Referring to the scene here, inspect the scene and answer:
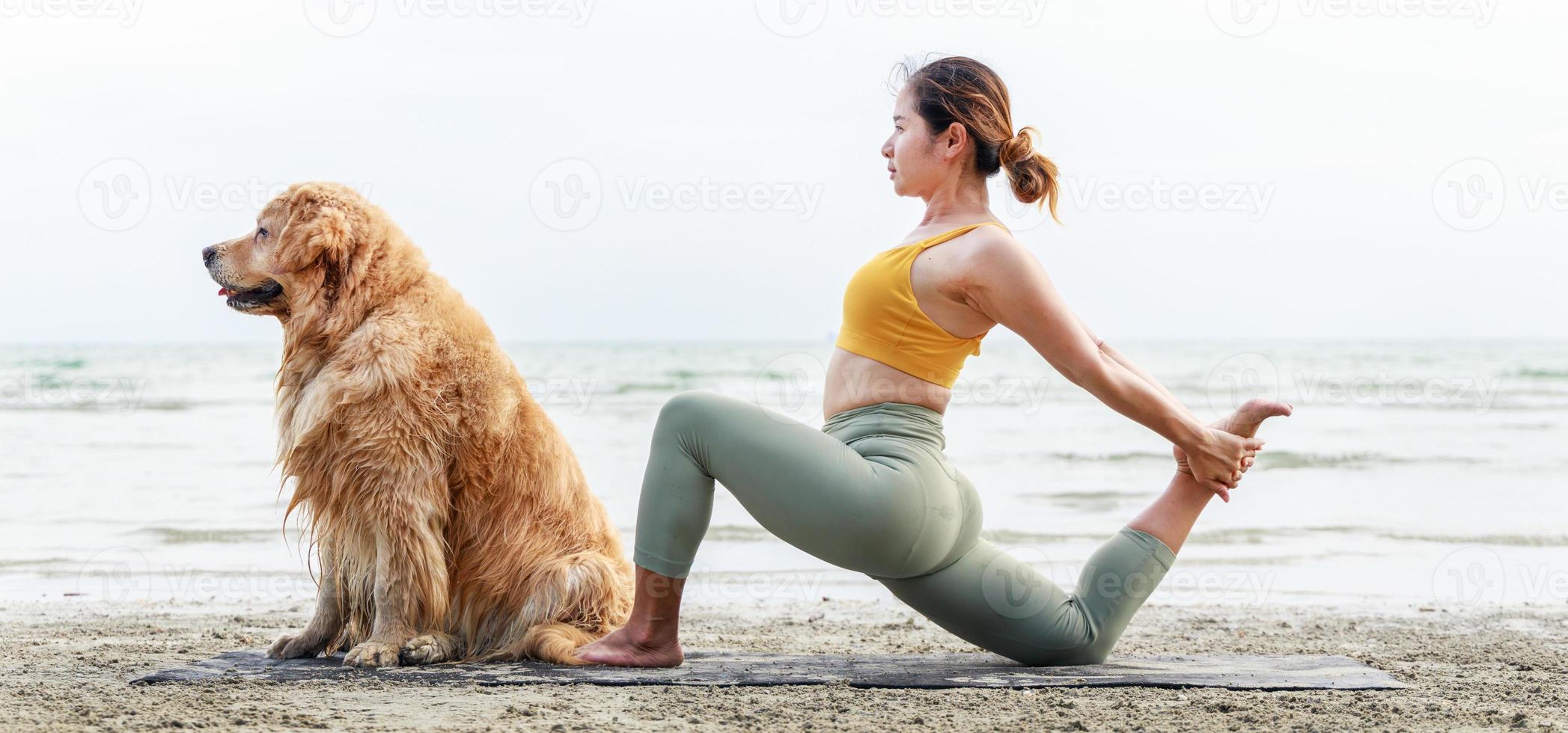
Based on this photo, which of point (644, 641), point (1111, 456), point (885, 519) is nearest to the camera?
point (885, 519)

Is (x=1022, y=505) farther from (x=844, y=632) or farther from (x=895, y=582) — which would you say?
(x=895, y=582)

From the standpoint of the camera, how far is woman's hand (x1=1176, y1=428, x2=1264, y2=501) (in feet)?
9.83

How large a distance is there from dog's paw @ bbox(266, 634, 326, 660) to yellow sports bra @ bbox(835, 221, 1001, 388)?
77.6 inches

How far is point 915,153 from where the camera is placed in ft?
10.3

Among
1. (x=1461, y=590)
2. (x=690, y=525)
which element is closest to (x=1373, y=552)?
(x=1461, y=590)

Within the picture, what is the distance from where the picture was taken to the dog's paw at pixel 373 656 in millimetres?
3293

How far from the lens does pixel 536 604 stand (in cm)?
345

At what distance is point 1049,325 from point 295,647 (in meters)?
2.52

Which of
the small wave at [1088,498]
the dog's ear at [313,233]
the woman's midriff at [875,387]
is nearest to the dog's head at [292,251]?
the dog's ear at [313,233]

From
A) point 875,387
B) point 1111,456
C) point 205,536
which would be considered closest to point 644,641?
point 875,387

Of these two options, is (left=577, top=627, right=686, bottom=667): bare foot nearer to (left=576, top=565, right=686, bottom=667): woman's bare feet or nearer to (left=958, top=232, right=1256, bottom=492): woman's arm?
(left=576, top=565, right=686, bottom=667): woman's bare feet

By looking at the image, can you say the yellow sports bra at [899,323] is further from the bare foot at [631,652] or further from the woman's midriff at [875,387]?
the bare foot at [631,652]

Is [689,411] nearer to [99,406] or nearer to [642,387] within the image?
[99,406]

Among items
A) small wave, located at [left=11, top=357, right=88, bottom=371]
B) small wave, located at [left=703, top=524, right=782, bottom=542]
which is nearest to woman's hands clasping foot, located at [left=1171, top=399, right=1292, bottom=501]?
small wave, located at [left=703, top=524, right=782, bottom=542]
